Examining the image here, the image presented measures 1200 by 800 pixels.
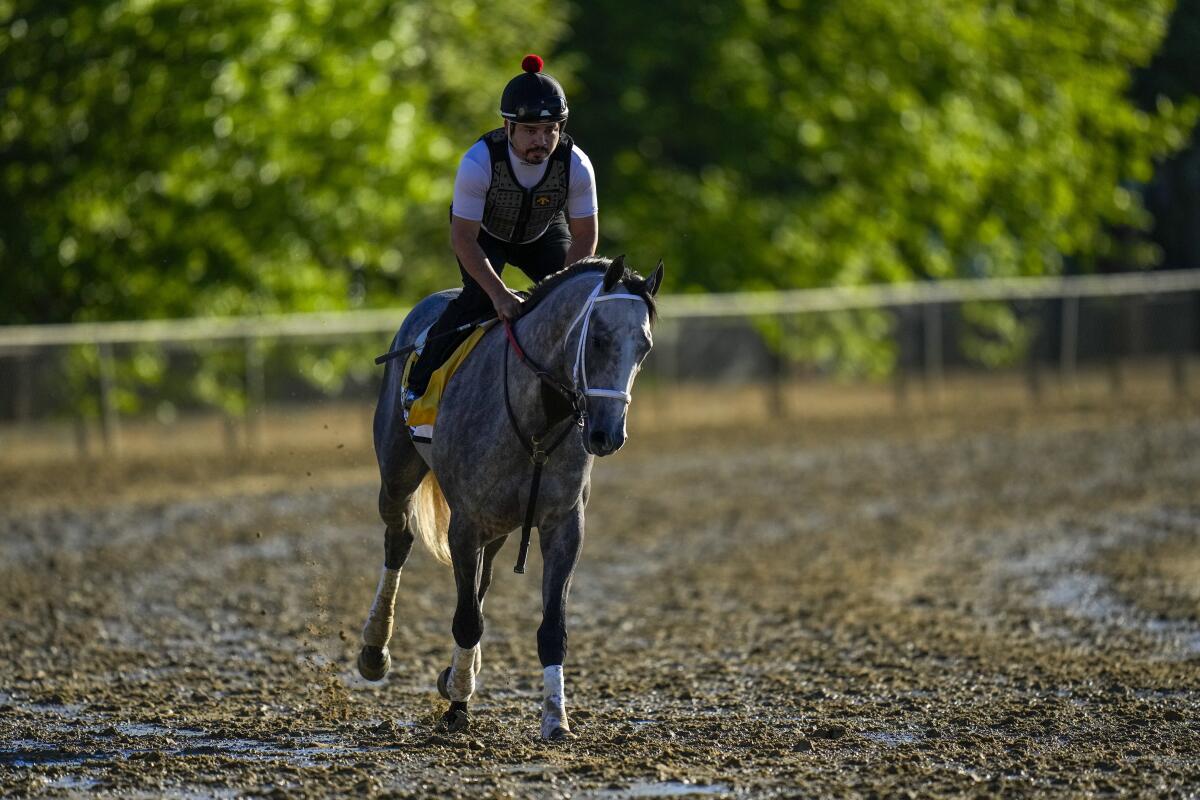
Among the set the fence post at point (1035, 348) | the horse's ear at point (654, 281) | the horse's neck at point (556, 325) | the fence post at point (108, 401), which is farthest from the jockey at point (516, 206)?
the fence post at point (1035, 348)

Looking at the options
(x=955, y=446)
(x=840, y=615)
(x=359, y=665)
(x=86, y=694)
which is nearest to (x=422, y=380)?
(x=359, y=665)

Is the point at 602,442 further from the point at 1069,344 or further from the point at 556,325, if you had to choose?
the point at 1069,344

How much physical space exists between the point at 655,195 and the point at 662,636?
53.8 ft

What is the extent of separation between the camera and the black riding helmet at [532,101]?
7059mm

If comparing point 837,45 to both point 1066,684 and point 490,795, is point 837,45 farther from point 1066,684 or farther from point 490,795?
point 490,795

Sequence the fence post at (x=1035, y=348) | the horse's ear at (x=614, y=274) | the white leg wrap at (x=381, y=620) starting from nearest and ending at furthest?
the horse's ear at (x=614, y=274)
the white leg wrap at (x=381, y=620)
the fence post at (x=1035, y=348)

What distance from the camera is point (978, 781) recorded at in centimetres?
620

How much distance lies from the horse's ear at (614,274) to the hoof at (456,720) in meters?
1.92

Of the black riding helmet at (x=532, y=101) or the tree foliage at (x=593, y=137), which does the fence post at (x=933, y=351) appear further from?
the black riding helmet at (x=532, y=101)

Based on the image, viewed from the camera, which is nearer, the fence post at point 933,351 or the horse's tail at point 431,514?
the horse's tail at point 431,514

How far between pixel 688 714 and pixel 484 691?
1.18m

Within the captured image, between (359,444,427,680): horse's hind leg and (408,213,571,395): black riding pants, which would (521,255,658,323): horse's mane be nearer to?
(408,213,571,395): black riding pants

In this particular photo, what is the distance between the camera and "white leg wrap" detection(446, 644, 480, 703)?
729 cm

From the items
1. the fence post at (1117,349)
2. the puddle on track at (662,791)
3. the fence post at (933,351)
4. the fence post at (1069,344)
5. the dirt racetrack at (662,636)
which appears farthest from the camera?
the fence post at (1117,349)
